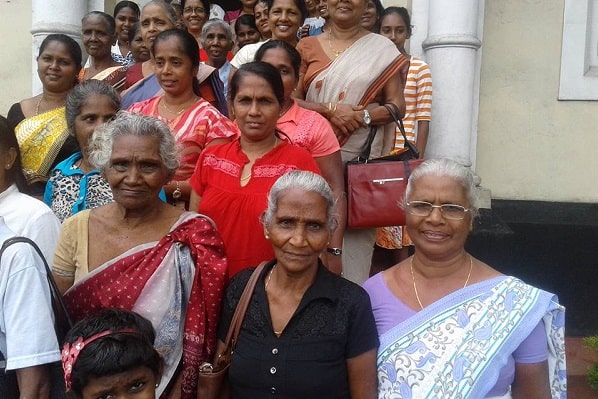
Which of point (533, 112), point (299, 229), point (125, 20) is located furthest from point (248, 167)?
point (533, 112)

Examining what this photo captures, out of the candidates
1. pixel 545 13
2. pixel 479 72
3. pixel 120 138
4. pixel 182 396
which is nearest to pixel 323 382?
pixel 182 396

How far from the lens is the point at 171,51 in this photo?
3793 mm

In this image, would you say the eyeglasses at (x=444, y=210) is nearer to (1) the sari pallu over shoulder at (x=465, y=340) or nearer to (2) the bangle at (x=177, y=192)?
(1) the sari pallu over shoulder at (x=465, y=340)

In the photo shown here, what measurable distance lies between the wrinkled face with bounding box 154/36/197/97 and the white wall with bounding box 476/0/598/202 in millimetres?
3378

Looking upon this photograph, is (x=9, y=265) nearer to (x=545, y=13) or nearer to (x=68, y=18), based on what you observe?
(x=68, y=18)

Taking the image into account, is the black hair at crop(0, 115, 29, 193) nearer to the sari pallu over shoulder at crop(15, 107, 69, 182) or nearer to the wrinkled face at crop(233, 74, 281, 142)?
the sari pallu over shoulder at crop(15, 107, 69, 182)

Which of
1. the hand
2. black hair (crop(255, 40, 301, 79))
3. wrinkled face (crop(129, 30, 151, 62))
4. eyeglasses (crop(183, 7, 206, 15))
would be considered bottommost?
the hand

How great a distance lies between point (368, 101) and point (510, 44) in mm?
2901

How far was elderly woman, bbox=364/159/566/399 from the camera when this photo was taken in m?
2.38

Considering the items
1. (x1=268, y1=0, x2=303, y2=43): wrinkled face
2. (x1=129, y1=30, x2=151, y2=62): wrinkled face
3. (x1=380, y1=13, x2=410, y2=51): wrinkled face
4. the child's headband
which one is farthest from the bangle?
(x1=380, y1=13, x2=410, y2=51): wrinkled face

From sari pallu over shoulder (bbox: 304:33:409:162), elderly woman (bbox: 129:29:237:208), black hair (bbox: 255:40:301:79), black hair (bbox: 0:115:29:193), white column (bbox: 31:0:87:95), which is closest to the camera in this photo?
black hair (bbox: 0:115:29:193)

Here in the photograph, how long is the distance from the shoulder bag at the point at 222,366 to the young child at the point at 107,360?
0.68 feet

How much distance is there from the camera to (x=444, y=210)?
252cm

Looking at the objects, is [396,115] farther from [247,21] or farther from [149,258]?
[247,21]
